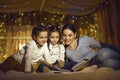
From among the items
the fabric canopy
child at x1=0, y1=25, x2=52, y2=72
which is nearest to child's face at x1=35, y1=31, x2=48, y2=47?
child at x1=0, y1=25, x2=52, y2=72

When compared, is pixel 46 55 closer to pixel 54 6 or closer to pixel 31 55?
pixel 31 55

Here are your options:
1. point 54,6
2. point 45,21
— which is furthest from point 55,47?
point 45,21

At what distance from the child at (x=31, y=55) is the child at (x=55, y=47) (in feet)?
0.21

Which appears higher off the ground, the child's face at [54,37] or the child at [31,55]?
the child's face at [54,37]

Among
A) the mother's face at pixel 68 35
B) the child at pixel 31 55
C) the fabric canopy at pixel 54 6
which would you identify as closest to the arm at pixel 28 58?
the child at pixel 31 55

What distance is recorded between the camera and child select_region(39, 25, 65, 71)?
116 inches

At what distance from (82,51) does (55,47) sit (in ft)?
1.01

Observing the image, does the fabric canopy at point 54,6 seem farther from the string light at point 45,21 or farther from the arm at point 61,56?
the arm at point 61,56

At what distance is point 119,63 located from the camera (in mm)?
2635

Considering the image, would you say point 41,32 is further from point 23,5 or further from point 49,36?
point 23,5

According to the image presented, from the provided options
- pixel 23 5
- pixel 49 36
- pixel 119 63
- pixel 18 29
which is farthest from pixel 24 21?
pixel 119 63

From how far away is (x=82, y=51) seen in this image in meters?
2.91

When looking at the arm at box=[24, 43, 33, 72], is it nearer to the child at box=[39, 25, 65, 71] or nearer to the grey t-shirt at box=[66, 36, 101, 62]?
the child at box=[39, 25, 65, 71]

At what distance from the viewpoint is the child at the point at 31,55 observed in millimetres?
2627
